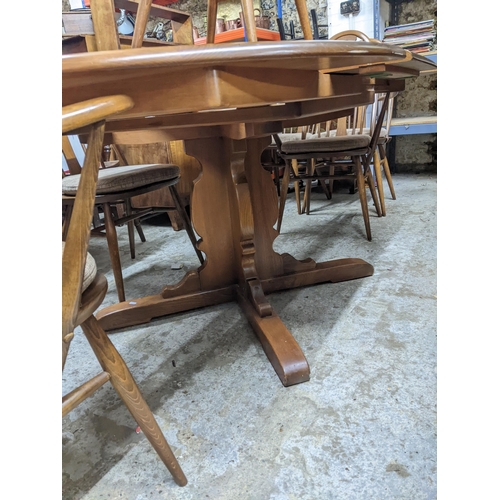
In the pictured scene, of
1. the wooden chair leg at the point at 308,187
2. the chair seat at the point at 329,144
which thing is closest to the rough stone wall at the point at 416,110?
the wooden chair leg at the point at 308,187

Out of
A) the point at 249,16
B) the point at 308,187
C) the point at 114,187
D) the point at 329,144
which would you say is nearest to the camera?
the point at 249,16

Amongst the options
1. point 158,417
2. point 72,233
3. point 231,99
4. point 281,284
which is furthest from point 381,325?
point 72,233

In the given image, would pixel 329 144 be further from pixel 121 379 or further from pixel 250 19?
→ pixel 121 379

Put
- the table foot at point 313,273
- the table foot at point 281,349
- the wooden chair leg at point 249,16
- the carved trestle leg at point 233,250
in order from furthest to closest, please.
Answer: the table foot at point 313,273 < the carved trestle leg at point 233,250 < the table foot at point 281,349 < the wooden chair leg at point 249,16

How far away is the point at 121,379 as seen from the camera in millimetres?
700

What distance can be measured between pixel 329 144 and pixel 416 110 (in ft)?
8.30

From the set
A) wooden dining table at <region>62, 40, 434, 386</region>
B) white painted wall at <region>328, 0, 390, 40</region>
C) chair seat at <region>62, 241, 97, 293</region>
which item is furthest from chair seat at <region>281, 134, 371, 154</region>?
white painted wall at <region>328, 0, 390, 40</region>

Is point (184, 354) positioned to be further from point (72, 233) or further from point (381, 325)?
point (72, 233)

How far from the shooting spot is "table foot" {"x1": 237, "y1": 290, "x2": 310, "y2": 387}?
1035 millimetres

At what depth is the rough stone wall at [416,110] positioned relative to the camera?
373 cm

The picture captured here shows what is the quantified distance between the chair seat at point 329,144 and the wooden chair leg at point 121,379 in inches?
62.0

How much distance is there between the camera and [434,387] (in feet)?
3.21

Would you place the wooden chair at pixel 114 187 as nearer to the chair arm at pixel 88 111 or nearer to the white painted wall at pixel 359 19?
the chair arm at pixel 88 111

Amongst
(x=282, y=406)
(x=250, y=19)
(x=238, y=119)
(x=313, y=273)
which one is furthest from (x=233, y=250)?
(x=250, y=19)
